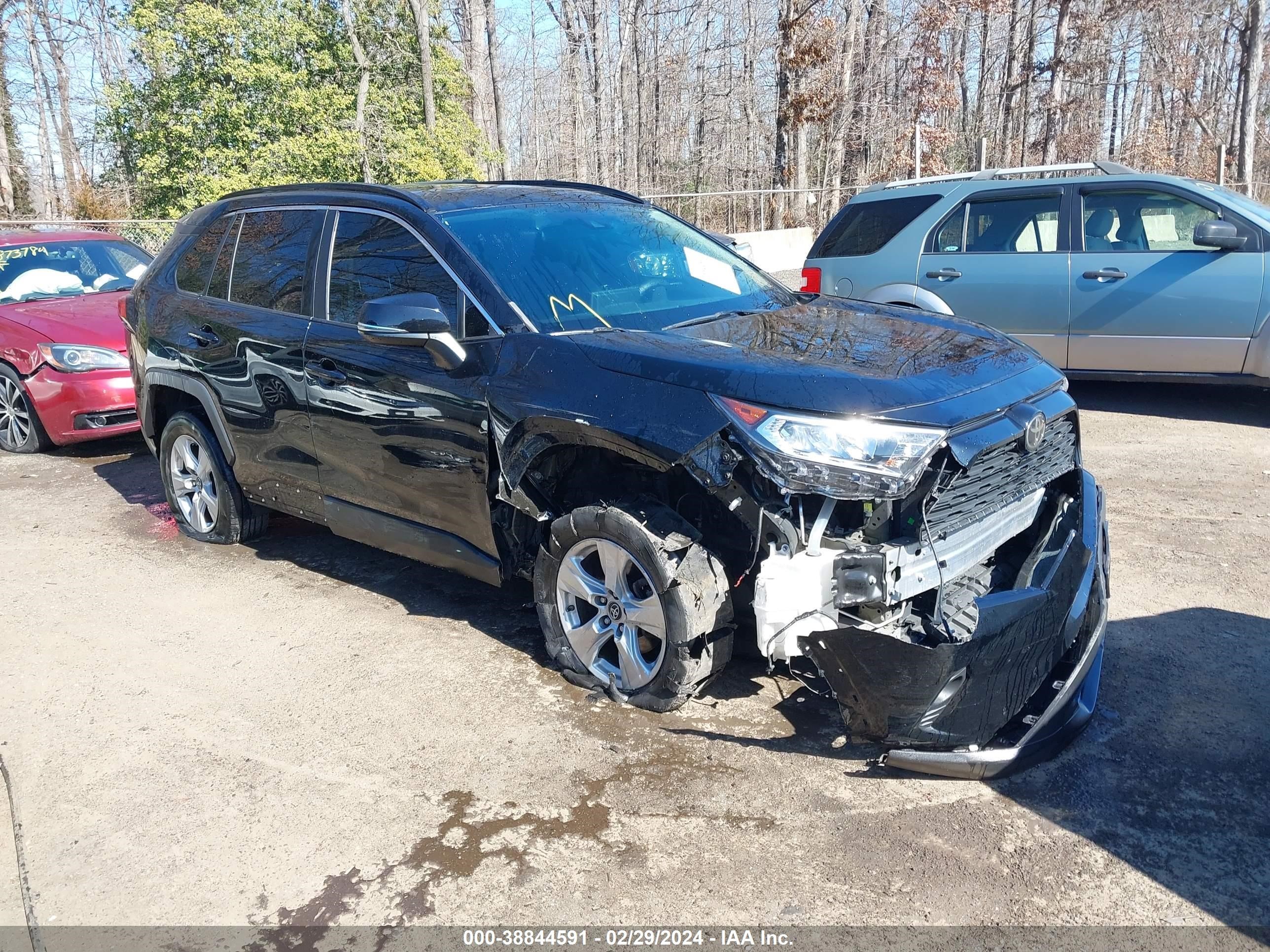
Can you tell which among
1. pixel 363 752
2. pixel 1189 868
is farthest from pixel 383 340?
pixel 1189 868

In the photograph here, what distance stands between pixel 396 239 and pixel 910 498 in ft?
8.22

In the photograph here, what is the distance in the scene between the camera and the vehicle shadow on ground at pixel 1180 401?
7.91m

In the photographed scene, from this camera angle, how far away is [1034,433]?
11.5 feet

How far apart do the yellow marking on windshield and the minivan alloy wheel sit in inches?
34.8

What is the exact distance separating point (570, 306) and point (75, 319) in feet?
19.8

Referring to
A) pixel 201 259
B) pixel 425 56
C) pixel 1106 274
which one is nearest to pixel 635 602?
pixel 201 259

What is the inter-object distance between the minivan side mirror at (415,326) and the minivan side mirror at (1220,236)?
19.8ft

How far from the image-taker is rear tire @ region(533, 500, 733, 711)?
3.44 meters

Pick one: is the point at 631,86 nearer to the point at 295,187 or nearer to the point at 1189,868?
the point at 295,187

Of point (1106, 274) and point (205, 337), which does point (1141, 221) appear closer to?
point (1106, 274)

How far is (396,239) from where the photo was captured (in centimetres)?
442

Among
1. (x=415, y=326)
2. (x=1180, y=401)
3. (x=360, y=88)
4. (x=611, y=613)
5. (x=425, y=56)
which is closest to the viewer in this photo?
(x=611, y=613)

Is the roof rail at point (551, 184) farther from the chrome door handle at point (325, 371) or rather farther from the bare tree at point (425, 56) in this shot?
the bare tree at point (425, 56)

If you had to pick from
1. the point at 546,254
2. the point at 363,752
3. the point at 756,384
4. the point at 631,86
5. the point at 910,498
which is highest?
the point at 631,86
